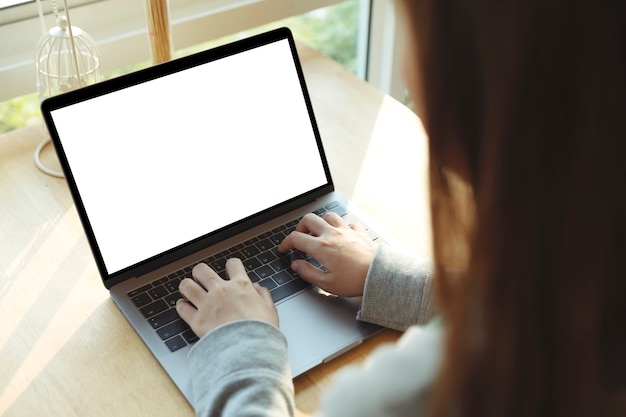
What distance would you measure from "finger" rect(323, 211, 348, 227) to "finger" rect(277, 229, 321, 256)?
4 cm

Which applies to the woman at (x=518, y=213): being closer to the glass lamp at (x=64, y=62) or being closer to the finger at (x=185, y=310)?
the finger at (x=185, y=310)

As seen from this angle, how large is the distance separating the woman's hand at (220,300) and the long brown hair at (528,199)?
1.06 feet

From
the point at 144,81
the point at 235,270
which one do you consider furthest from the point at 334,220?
the point at 144,81

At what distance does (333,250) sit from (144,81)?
0.96 feet

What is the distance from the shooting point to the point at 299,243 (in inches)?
34.6

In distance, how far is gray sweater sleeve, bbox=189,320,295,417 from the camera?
0.66m

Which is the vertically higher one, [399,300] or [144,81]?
[144,81]

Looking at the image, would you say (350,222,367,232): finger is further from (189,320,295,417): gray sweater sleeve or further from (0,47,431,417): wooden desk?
(189,320,295,417): gray sweater sleeve

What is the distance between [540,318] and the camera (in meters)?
0.44

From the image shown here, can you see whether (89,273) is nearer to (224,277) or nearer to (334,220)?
(224,277)

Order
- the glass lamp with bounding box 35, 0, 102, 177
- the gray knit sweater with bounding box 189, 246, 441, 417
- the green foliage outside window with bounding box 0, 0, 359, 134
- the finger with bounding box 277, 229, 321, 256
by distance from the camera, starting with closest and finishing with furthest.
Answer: the gray knit sweater with bounding box 189, 246, 441, 417 < the finger with bounding box 277, 229, 321, 256 < the glass lamp with bounding box 35, 0, 102, 177 < the green foliage outside window with bounding box 0, 0, 359, 134

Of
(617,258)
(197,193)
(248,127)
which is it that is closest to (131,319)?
(197,193)

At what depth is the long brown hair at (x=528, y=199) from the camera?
Result: 402 mm

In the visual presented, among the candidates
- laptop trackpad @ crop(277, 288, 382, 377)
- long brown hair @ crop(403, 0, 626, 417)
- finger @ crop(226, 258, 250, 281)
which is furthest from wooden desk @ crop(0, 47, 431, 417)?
long brown hair @ crop(403, 0, 626, 417)
